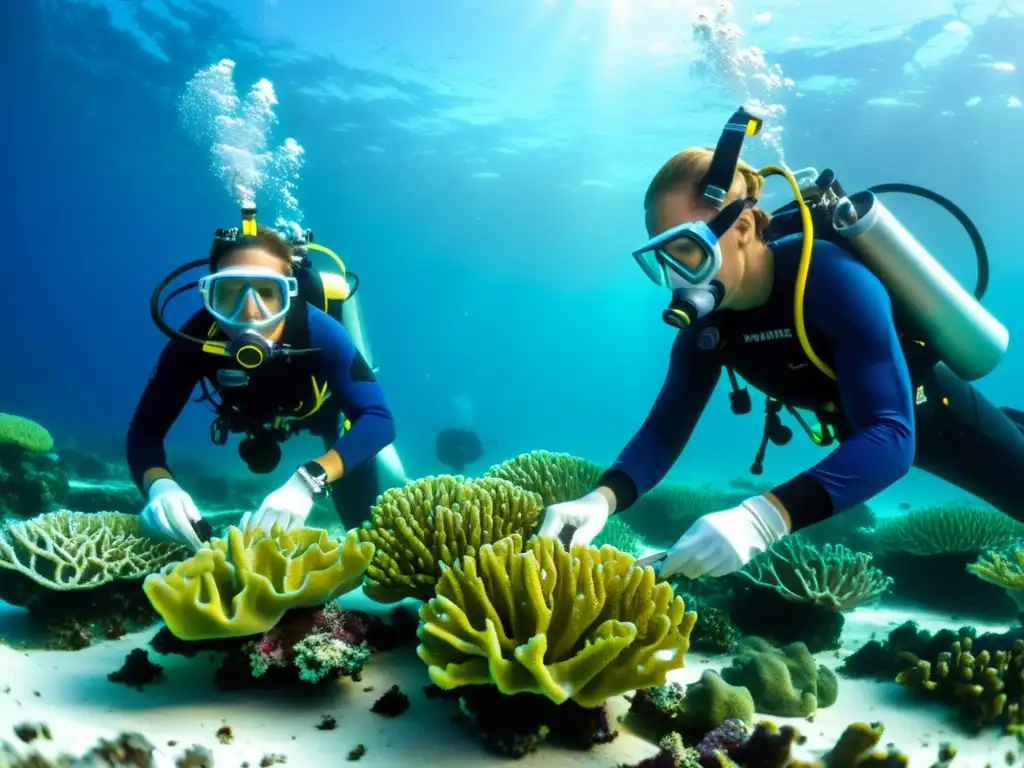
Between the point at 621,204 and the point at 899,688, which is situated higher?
the point at 621,204

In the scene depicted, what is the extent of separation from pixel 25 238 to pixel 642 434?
8476 cm

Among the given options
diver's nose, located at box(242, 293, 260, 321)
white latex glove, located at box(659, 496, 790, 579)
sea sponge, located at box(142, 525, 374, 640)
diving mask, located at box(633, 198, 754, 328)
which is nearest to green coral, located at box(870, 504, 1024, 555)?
white latex glove, located at box(659, 496, 790, 579)

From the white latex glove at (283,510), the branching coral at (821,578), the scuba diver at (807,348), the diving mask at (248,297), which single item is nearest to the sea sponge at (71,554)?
the white latex glove at (283,510)

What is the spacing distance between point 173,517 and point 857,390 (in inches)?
160

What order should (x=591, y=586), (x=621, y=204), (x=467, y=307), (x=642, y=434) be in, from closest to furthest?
(x=591, y=586) < (x=642, y=434) < (x=621, y=204) < (x=467, y=307)

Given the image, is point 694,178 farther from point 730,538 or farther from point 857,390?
point 730,538

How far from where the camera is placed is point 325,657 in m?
2.81

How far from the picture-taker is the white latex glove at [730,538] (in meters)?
2.81

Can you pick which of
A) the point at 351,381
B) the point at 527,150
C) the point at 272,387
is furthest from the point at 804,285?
the point at 527,150

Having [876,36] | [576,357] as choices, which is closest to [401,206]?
[876,36]

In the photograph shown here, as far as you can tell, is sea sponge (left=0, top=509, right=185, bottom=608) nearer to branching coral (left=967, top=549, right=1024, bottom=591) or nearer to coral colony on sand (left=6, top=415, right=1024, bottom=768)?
coral colony on sand (left=6, top=415, right=1024, bottom=768)

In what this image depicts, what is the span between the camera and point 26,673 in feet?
9.93

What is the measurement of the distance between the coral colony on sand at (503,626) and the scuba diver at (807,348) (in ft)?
1.88

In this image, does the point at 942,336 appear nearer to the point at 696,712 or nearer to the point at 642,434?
the point at 642,434
